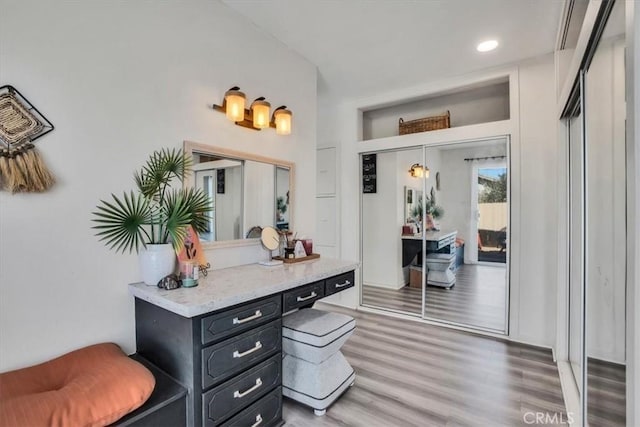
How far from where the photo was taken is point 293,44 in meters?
2.72

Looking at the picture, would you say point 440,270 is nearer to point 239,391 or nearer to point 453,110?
point 453,110

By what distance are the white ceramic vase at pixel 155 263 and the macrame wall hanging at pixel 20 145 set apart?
53 centimetres

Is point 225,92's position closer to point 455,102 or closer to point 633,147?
point 633,147

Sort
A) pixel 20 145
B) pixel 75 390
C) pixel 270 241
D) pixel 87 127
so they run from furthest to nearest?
1. pixel 270 241
2. pixel 87 127
3. pixel 20 145
4. pixel 75 390

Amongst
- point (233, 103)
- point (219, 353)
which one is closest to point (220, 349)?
point (219, 353)

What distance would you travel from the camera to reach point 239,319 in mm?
1529

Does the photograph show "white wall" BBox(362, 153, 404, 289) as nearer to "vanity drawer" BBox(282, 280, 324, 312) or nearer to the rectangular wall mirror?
the rectangular wall mirror

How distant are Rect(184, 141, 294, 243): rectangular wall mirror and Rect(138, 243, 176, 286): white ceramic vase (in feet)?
1.33

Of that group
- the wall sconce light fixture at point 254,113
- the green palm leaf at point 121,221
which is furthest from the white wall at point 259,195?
the green palm leaf at point 121,221

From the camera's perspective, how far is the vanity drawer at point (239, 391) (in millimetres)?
1420

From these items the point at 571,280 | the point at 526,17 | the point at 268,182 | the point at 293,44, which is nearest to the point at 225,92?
the point at 268,182

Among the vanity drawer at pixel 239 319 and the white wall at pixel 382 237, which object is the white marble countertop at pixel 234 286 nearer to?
the vanity drawer at pixel 239 319

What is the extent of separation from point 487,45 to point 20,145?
3365 mm

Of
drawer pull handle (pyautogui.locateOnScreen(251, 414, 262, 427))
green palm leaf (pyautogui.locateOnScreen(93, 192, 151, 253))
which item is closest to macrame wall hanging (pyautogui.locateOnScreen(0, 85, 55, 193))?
green palm leaf (pyautogui.locateOnScreen(93, 192, 151, 253))
